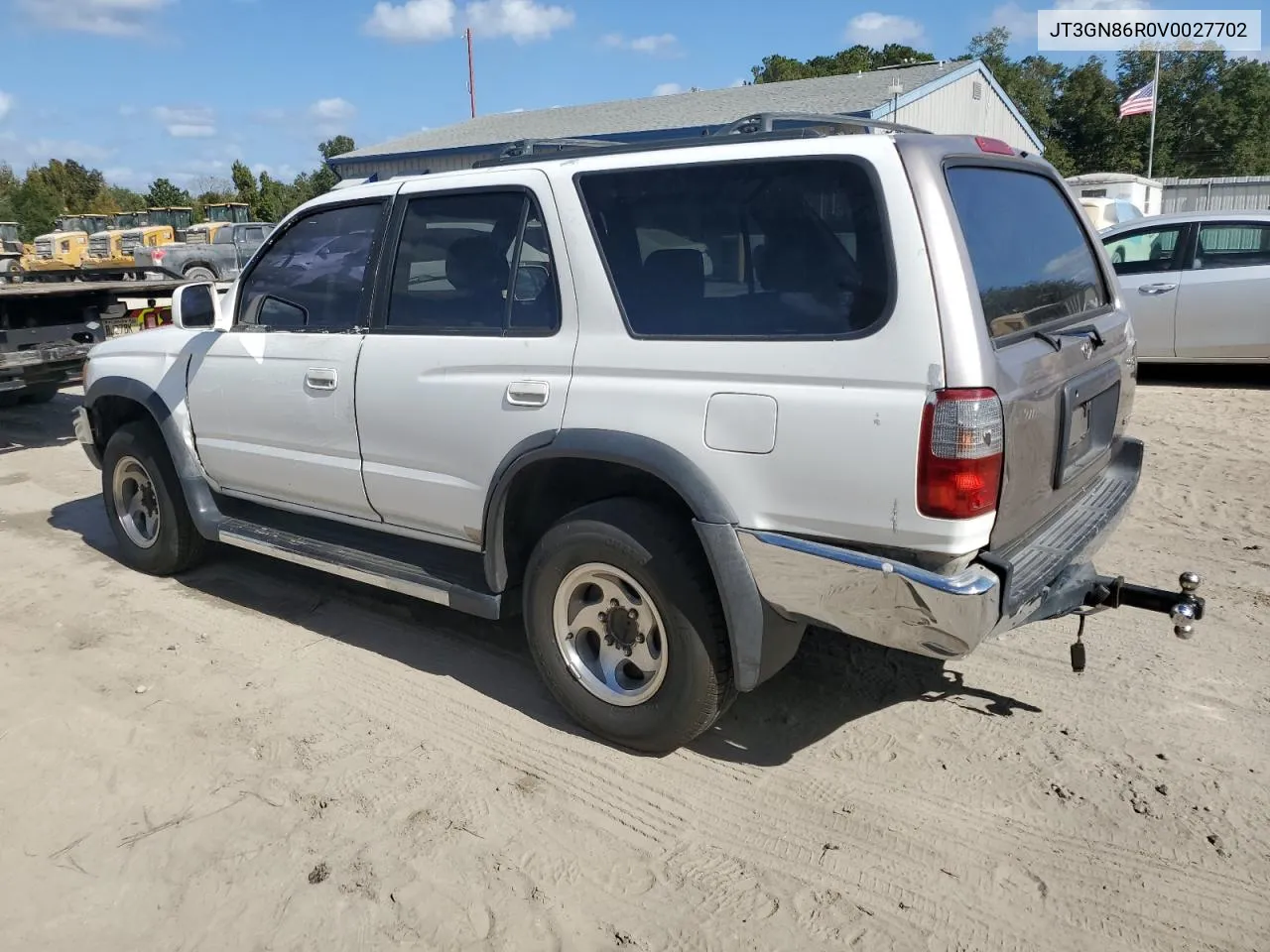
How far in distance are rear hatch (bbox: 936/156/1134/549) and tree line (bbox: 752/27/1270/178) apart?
158 feet

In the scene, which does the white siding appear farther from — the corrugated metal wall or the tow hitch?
the tow hitch

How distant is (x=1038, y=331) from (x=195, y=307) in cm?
377

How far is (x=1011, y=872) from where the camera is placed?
2893mm

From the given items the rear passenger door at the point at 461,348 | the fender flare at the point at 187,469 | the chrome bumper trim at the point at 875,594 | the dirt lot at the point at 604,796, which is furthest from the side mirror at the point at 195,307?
the chrome bumper trim at the point at 875,594

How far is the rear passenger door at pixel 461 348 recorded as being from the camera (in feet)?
11.6

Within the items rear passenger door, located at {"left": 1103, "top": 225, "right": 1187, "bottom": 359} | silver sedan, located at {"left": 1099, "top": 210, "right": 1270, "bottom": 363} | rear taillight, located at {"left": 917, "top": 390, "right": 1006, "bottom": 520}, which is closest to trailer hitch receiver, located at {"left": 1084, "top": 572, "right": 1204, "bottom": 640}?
rear taillight, located at {"left": 917, "top": 390, "right": 1006, "bottom": 520}

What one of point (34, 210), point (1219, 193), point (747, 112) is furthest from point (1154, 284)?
point (34, 210)

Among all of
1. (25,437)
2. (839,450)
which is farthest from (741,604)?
(25,437)

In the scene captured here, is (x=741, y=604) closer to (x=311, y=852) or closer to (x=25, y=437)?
(x=311, y=852)

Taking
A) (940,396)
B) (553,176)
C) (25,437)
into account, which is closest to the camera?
(940,396)

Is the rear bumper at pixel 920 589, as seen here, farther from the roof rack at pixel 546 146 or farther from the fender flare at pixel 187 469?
the fender flare at pixel 187 469

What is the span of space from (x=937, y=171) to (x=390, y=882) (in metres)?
2.62

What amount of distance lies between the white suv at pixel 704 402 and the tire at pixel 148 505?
3.09 ft

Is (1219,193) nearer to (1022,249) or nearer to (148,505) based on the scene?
(1022,249)
